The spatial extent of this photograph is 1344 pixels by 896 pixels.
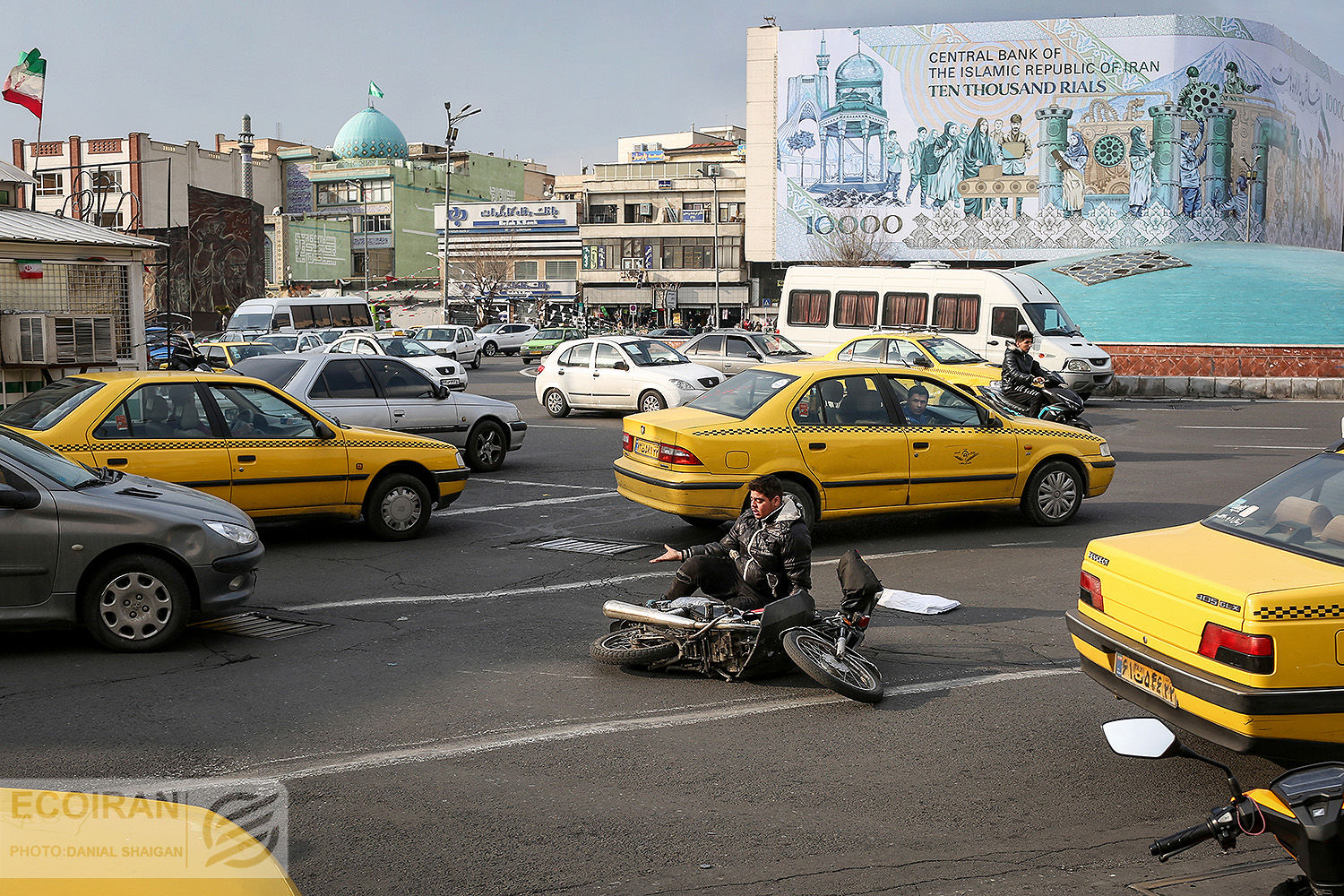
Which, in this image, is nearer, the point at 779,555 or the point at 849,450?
the point at 779,555

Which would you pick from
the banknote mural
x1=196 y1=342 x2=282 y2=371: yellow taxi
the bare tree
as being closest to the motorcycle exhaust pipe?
x1=196 y1=342 x2=282 y2=371: yellow taxi

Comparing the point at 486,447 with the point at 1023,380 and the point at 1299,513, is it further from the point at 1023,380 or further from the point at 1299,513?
the point at 1299,513

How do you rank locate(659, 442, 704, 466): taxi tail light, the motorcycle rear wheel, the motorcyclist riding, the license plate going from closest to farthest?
the license plate, the motorcycle rear wheel, locate(659, 442, 704, 466): taxi tail light, the motorcyclist riding

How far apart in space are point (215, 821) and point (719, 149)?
10584 cm

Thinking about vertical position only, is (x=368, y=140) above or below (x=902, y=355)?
above

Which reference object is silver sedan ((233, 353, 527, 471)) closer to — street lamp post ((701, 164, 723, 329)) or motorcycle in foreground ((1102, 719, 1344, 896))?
motorcycle in foreground ((1102, 719, 1344, 896))

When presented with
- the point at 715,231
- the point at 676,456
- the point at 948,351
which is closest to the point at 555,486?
the point at 676,456

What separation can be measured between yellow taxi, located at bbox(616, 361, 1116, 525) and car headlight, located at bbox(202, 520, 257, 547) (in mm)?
3775

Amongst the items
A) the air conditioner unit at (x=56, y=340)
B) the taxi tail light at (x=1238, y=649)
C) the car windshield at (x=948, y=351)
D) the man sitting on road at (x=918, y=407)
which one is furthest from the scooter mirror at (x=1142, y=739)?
the car windshield at (x=948, y=351)

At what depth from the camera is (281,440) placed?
32.9 ft

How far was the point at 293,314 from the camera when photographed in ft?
122

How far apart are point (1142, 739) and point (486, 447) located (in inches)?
507

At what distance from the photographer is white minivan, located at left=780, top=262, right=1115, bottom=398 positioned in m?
25.7

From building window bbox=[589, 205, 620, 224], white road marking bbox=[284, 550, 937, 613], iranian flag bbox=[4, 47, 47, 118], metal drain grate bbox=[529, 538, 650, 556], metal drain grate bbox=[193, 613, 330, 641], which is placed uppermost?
building window bbox=[589, 205, 620, 224]
